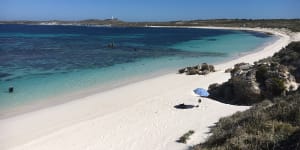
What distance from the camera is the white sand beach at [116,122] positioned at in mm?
9617

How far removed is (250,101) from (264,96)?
1.92 feet

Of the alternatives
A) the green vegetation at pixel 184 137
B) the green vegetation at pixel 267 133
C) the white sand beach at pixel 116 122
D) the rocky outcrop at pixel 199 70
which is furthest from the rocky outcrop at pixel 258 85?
the rocky outcrop at pixel 199 70

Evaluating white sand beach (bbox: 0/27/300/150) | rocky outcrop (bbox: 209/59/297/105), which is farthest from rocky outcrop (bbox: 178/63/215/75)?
rocky outcrop (bbox: 209/59/297/105)

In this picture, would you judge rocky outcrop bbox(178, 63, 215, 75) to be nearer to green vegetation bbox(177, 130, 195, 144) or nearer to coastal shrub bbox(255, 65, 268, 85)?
coastal shrub bbox(255, 65, 268, 85)

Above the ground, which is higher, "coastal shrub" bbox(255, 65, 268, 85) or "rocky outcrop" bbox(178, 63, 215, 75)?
"coastal shrub" bbox(255, 65, 268, 85)

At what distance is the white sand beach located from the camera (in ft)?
31.6

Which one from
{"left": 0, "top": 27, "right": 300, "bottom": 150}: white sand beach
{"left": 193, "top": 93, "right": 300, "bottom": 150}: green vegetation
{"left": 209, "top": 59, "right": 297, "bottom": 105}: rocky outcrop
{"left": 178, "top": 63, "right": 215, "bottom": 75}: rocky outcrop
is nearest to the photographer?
{"left": 193, "top": 93, "right": 300, "bottom": 150}: green vegetation

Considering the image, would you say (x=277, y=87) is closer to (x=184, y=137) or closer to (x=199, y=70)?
(x=184, y=137)

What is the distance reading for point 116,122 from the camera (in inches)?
465

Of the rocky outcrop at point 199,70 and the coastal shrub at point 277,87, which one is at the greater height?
the coastal shrub at point 277,87

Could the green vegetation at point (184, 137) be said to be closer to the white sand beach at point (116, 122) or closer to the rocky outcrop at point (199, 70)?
the white sand beach at point (116, 122)

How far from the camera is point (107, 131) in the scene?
10.8 meters

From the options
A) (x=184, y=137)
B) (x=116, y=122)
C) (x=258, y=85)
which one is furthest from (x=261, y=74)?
(x=116, y=122)

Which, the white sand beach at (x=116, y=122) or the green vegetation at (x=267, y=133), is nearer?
the green vegetation at (x=267, y=133)
